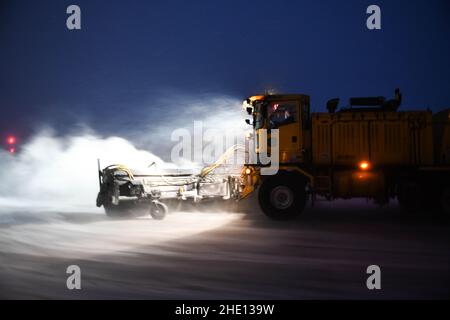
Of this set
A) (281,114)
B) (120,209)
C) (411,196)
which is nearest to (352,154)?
(411,196)

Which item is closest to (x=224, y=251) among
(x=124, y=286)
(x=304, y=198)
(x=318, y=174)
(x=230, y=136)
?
(x=124, y=286)

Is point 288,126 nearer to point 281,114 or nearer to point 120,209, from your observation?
point 281,114

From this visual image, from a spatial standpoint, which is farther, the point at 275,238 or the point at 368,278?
the point at 275,238

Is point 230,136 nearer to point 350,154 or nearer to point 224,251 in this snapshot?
point 350,154

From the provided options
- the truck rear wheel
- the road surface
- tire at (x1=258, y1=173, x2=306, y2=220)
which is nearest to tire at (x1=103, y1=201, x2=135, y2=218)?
the truck rear wheel

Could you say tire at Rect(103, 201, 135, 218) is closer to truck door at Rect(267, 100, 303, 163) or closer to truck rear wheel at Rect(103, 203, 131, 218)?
truck rear wheel at Rect(103, 203, 131, 218)

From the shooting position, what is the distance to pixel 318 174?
1079 cm

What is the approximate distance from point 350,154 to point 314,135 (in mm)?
1266

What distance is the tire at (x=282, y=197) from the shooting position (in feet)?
33.8

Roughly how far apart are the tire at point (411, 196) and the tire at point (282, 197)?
120 inches

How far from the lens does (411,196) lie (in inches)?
407

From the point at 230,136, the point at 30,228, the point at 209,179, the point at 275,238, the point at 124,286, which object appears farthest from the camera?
the point at 230,136

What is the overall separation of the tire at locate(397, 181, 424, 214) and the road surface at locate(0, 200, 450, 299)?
477 millimetres

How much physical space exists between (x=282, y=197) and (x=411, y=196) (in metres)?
3.95
